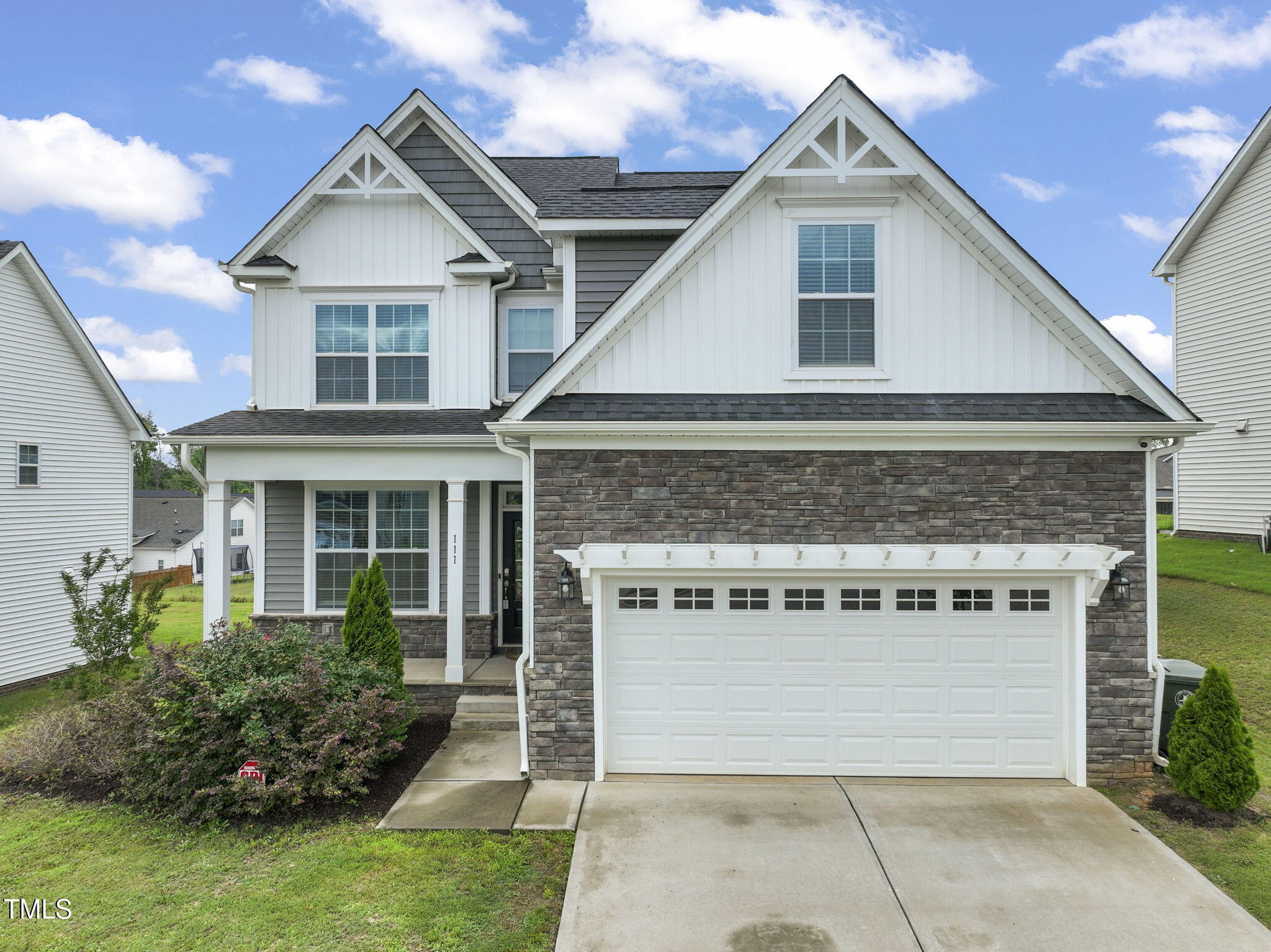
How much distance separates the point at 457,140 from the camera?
11.2 meters

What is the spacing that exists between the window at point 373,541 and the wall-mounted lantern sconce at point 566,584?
415cm

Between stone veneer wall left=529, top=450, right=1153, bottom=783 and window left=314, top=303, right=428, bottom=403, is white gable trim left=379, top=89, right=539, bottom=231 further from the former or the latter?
stone veneer wall left=529, top=450, right=1153, bottom=783

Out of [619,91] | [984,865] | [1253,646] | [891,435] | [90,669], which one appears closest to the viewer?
[984,865]

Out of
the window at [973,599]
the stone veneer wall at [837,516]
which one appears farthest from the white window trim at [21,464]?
the window at [973,599]

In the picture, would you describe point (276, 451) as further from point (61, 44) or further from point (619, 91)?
point (619, 91)

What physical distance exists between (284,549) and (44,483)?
6.14 metres

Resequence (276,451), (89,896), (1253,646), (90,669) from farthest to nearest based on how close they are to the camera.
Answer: (1253,646) → (276,451) → (90,669) → (89,896)

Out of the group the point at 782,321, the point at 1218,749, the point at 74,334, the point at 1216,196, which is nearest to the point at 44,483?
the point at 74,334

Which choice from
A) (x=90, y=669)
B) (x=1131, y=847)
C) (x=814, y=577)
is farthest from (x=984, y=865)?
(x=90, y=669)

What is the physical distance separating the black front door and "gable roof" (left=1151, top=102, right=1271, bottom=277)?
694 inches

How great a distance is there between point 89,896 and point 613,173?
12.1 metres

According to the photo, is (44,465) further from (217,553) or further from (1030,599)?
(1030,599)

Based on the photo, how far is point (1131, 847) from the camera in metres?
5.92

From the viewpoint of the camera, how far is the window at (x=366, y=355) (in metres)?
10.7
